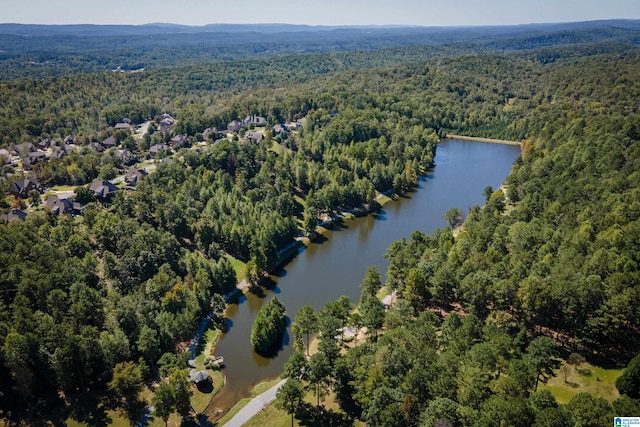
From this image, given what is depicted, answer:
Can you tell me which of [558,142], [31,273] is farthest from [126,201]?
[558,142]

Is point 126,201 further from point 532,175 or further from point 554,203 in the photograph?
point 532,175

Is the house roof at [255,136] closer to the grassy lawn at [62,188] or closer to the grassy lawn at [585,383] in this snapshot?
the grassy lawn at [62,188]

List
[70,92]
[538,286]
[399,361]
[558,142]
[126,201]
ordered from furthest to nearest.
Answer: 1. [70,92]
2. [558,142]
3. [126,201]
4. [538,286]
5. [399,361]

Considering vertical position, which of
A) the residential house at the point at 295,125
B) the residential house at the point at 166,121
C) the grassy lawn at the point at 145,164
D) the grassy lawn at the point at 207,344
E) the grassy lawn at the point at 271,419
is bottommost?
the grassy lawn at the point at 207,344

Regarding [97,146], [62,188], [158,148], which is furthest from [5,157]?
[158,148]

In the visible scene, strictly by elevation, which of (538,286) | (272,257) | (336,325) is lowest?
(272,257)

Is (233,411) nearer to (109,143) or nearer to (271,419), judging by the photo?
(271,419)

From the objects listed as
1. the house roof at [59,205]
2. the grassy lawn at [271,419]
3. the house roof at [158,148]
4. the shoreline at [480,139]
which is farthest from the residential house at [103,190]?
the shoreline at [480,139]
